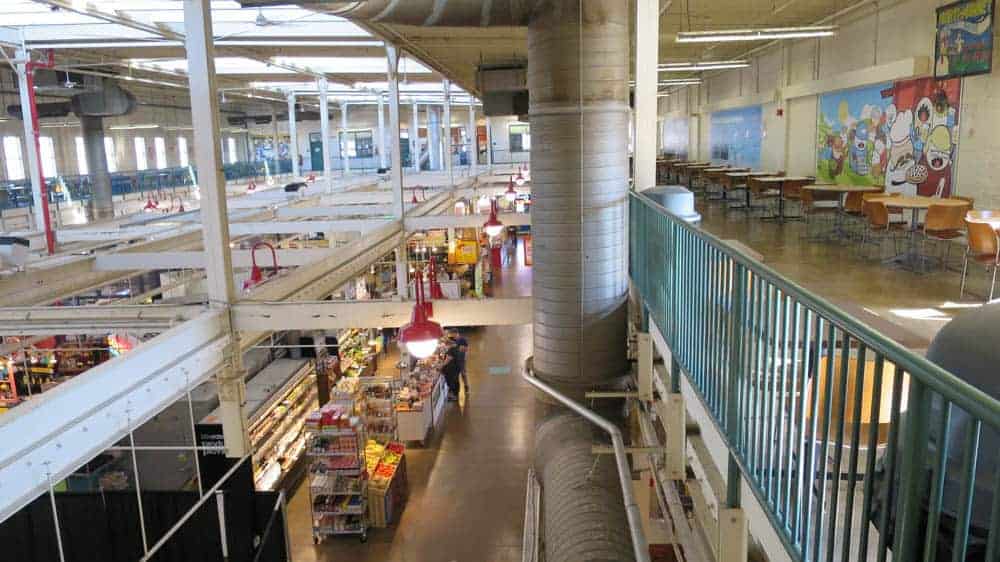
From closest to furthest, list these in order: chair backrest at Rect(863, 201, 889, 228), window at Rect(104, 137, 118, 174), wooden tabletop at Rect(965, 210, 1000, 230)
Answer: wooden tabletop at Rect(965, 210, 1000, 230), chair backrest at Rect(863, 201, 889, 228), window at Rect(104, 137, 118, 174)

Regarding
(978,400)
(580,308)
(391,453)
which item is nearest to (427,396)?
(391,453)

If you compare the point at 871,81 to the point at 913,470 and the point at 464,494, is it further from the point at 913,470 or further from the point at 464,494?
the point at 913,470

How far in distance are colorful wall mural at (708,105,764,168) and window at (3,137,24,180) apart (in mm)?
21110

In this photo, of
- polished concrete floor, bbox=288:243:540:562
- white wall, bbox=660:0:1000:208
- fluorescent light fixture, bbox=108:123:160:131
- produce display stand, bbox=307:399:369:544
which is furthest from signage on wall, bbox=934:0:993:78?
fluorescent light fixture, bbox=108:123:160:131

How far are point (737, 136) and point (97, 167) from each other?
62.1ft

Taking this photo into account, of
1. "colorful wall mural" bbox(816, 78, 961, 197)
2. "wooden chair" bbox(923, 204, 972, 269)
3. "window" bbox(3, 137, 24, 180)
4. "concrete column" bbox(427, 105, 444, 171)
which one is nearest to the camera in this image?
"wooden chair" bbox(923, 204, 972, 269)

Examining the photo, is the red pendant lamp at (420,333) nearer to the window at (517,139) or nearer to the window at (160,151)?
the window at (160,151)

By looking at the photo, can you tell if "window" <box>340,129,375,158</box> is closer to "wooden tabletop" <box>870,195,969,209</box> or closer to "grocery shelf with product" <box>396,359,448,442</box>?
"grocery shelf with product" <box>396,359,448,442</box>

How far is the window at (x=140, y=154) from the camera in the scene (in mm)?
26938

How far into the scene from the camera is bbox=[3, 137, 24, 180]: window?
63.9 ft

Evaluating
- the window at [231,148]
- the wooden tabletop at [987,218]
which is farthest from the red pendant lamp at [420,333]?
the window at [231,148]

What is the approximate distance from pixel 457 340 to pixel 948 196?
9604 millimetres

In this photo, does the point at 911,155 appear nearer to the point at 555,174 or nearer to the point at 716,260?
the point at 555,174

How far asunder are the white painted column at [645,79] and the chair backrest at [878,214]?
4747 millimetres
